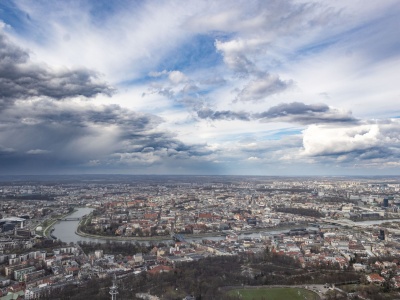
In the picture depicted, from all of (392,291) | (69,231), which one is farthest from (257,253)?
(69,231)

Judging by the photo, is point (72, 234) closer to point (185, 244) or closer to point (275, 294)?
point (185, 244)

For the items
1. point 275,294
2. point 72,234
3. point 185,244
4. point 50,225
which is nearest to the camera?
point 275,294

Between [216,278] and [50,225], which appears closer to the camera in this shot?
[216,278]

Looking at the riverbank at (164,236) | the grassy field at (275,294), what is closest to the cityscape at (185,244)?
the riverbank at (164,236)

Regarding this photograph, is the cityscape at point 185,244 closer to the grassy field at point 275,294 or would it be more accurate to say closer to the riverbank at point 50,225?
the riverbank at point 50,225

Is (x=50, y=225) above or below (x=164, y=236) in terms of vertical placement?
above

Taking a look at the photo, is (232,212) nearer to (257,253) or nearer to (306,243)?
(306,243)

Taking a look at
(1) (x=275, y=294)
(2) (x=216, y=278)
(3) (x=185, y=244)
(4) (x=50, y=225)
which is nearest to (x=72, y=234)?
(4) (x=50, y=225)

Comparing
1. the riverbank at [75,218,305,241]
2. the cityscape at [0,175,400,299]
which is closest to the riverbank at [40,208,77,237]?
the cityscape at [0,175,400,299]

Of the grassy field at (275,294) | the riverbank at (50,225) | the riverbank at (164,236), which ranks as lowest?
the grassy field at (275,294)
